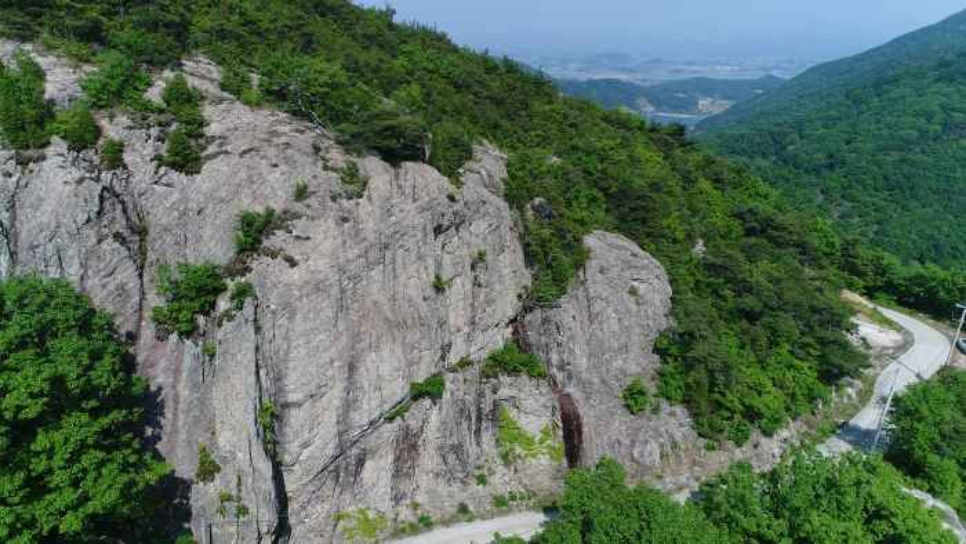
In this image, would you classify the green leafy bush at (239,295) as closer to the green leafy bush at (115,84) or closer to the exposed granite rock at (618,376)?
the green leafy bush at (115,84)

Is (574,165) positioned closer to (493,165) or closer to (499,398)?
(493,165)

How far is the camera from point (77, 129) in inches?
964

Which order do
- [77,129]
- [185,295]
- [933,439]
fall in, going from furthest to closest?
[933,439], [77,129], [185,295]

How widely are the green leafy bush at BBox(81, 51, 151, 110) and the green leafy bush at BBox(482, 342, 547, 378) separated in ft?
80.5

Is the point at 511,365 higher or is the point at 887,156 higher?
the point at 887,156

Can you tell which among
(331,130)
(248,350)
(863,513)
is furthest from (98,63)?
(863,513)

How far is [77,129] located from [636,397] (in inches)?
1386

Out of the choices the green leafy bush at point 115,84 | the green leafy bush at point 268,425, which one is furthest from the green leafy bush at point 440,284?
the green leafy bush at point 115,84

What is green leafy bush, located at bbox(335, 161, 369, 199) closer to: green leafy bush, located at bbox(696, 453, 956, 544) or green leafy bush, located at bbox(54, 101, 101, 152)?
green leafy bush, located at bbox(54, 101, 101, 152)

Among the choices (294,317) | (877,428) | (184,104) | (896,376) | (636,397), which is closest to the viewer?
(294,317)

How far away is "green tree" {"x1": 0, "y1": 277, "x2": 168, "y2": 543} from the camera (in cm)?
1750

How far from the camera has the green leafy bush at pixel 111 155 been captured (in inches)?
976

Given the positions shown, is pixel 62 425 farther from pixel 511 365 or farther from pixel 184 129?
pixel 511 365

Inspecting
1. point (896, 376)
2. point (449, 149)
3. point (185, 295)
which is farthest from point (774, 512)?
point (896, 376)
